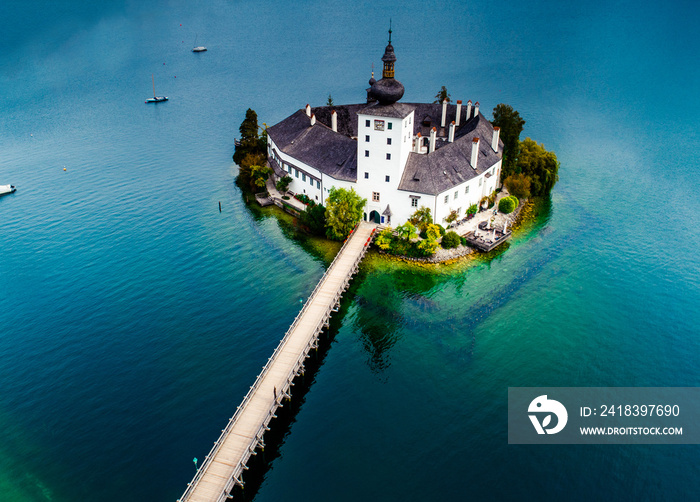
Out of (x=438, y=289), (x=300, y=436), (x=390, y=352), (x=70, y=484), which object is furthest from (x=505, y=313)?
(x=70, y=484)

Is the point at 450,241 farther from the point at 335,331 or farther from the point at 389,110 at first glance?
the point at 335,331

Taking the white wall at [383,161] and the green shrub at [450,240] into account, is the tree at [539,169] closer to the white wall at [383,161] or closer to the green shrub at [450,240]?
the green shrub at [450,240]

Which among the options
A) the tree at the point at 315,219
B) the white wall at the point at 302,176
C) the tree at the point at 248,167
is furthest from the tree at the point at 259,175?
the tree at the point at 315,219

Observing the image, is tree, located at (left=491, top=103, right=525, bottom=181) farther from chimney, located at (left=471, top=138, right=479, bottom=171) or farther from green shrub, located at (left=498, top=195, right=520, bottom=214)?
chimney, located at (left=471, top=138, right=479, bottom=171)

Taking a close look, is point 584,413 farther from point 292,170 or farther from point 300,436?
point 292,170

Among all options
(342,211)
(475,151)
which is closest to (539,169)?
(475,151)
